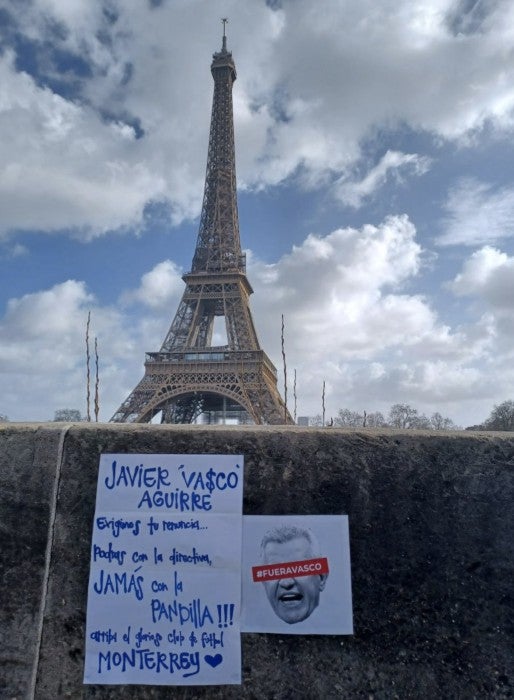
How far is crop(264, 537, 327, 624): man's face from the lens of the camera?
2.39m

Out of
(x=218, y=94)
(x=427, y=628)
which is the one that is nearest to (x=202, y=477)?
(x=427, y=628)

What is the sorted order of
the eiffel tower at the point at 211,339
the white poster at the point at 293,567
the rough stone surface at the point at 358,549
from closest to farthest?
the rough stone surface at the point at 358,549
the white poster at the point at 293,567
the eiffel tower at the point at 211,339

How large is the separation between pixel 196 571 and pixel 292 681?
57 cm

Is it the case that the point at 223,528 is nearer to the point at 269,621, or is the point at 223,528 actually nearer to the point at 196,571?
the point at 196,571

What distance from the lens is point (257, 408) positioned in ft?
126

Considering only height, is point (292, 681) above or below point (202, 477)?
below

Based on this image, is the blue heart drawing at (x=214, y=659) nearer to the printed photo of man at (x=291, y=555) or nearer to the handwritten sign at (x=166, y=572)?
the handwritten sign at (x=166, y=572)

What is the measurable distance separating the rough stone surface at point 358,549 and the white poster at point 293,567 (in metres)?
0.05

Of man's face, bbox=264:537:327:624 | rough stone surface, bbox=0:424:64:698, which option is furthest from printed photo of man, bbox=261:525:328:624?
rough stone surface, bbox=0:424:64:698

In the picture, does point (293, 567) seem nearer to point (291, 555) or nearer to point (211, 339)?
point (291, 555)

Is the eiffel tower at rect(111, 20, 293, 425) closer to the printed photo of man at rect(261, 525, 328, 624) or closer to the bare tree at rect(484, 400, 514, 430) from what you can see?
the bare tree at rect(484, 400, 514, 430)

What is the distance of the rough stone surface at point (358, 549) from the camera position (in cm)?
225

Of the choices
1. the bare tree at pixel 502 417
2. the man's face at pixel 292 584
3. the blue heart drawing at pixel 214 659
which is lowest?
the blue heart drawing at pixel 214 659

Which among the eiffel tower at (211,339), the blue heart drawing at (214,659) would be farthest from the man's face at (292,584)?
the eiffel tower at (211,339)
